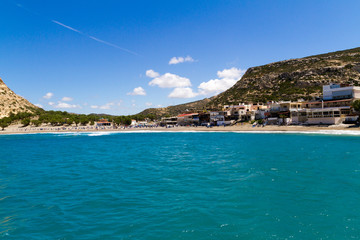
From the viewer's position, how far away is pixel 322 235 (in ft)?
29.6

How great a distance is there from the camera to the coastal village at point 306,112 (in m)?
A: 73.7

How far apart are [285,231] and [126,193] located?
32.3 ft

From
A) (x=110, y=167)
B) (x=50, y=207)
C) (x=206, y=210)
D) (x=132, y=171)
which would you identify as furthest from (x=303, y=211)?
(x=110, y=167)

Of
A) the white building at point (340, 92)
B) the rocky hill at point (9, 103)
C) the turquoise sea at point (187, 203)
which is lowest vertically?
the turquoise sea at point (187, 203)

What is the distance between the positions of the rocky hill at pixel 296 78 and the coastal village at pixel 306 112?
28498mm

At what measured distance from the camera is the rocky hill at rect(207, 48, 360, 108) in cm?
12234

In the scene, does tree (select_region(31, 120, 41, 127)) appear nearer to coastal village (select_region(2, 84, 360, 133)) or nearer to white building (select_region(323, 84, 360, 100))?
coastal village (select_region(2, 84, 360, 133))

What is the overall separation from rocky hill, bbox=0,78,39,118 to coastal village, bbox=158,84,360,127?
141 m

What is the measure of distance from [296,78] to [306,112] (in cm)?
6689

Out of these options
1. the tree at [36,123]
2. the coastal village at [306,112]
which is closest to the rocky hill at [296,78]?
the coastal village at [306,112]

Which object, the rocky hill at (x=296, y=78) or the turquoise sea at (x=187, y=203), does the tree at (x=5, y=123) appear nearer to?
the rocky hill at (x=296, y=78)

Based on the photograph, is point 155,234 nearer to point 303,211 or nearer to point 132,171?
point 303,211

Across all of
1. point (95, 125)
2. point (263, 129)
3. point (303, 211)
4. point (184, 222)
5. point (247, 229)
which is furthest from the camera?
point (95, 125)

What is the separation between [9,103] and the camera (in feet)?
551
